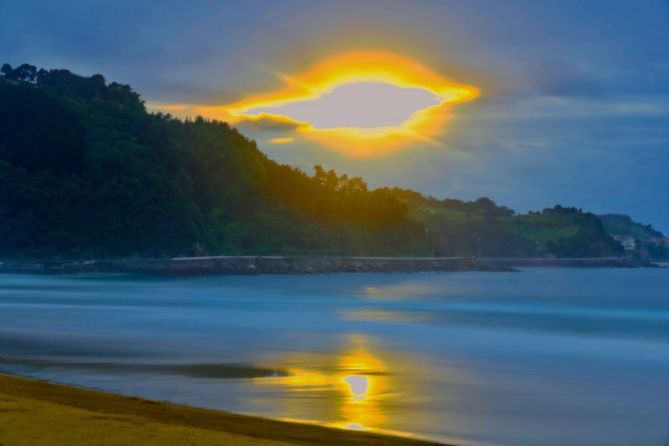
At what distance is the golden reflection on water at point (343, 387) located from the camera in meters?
10.2

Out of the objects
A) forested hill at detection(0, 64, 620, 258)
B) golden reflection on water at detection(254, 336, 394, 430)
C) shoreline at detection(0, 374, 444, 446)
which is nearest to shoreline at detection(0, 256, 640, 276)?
forested hill at detection(0, 64, 620, 258)

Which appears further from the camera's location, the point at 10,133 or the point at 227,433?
the point at 10,133

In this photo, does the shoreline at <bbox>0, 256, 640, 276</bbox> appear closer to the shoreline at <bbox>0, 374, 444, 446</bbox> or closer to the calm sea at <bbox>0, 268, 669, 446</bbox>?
A: the calm sea at <bbox>0, 268, 669, 446</bbox>

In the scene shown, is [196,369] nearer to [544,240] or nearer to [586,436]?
[586,436]

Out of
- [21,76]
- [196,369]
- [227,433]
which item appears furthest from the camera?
[21,76]

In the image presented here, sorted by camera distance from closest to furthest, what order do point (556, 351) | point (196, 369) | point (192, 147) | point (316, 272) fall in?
point (196, 369) < point (556, 351) < point (316, 272) < point (192, 147)

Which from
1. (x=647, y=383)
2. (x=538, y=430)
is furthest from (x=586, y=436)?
(x=647, y=383)

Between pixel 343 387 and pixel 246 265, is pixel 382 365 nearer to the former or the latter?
pixel 343 387

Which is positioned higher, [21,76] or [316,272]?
[21,76]

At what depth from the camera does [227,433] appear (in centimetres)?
798

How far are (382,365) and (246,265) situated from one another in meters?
70.3

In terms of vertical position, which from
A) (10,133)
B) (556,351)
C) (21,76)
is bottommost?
(556,351)

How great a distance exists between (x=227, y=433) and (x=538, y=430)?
349cm

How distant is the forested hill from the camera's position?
82312 millimetres
